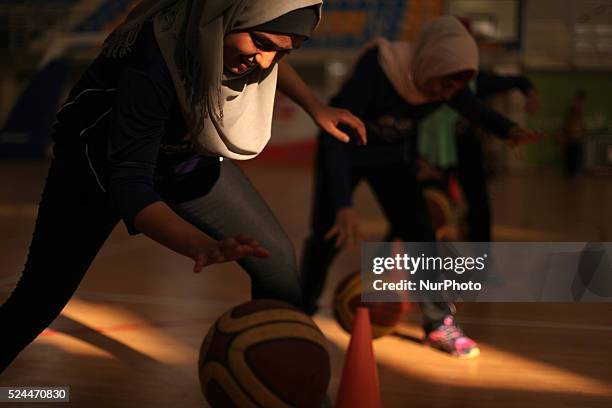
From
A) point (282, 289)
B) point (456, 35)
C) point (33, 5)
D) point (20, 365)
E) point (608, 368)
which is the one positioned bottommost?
point (33, 5)

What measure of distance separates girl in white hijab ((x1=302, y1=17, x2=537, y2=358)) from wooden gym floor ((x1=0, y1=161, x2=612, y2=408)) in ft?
0.96

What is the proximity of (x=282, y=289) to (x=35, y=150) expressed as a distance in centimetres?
1627

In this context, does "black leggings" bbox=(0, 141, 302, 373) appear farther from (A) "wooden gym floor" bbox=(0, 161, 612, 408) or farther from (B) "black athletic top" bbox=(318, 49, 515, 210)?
(B) "black athletic top" bbox=(318, 49, 515, 210)

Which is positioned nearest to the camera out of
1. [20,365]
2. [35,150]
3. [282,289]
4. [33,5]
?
[282,289]

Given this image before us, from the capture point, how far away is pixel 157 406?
110 inches

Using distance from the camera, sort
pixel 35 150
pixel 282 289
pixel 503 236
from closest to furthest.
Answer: pixel 282 289
pixel 503 236
pixel 35 150

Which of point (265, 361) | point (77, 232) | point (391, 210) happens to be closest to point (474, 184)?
point (391, 210)

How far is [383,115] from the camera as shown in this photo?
12.5 feet

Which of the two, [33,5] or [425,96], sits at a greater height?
[425,96]

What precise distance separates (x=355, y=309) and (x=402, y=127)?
0.81m

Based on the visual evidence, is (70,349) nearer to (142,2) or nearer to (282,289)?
(282,289)

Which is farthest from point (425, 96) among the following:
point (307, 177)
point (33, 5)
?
point (33, 5)

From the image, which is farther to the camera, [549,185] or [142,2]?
[549,185]

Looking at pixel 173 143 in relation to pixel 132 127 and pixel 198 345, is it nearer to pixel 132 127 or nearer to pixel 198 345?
pixel 132 127
